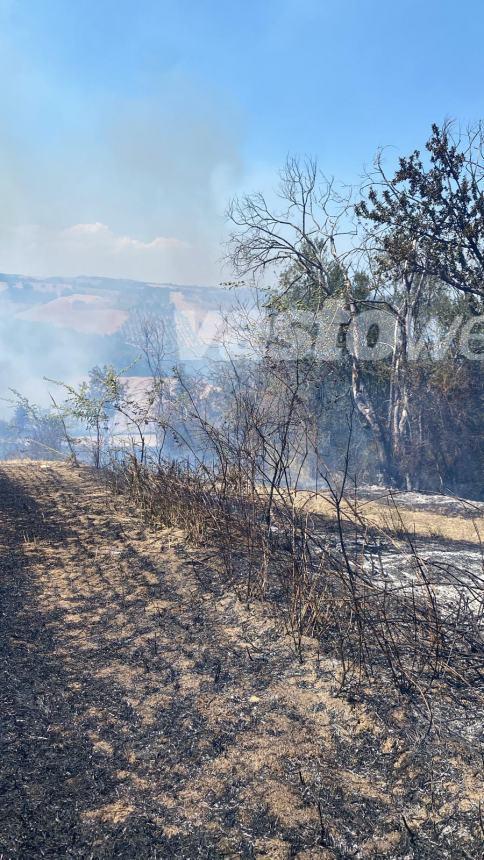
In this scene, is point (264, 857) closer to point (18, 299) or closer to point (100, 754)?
point (100, 754)

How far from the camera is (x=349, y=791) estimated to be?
251 cm

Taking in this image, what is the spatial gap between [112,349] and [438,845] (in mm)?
75702

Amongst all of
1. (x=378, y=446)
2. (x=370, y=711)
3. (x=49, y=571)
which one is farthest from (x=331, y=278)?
(x=370, y=711)

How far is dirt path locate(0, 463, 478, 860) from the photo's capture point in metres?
2.28

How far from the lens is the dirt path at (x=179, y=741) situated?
2.28 meters

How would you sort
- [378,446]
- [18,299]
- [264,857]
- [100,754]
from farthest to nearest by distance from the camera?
[18,299] → [378,446] → [100,754] → [264,857]

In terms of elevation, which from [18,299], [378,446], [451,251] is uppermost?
[18,299]

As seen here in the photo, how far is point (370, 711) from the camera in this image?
122 inches

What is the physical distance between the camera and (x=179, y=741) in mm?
2861

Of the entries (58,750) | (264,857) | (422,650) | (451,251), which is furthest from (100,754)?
(451,251)

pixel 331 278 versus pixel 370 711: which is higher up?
pixel 331 278

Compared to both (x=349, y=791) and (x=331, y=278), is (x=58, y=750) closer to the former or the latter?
(x=349, y=791)

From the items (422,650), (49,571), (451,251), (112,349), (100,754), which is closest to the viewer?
(100,754)

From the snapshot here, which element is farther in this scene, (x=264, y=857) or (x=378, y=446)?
(x=378, y=446)
